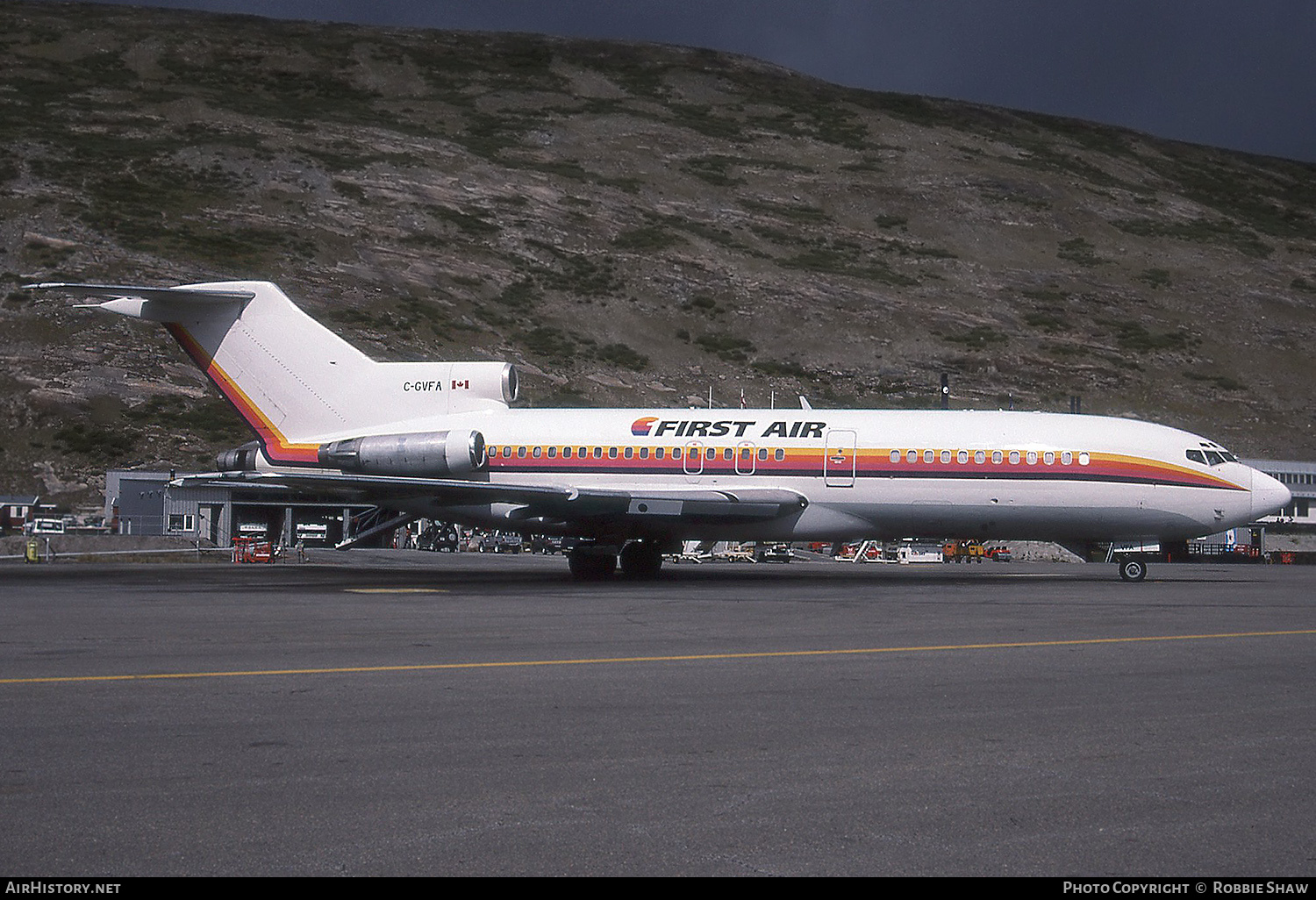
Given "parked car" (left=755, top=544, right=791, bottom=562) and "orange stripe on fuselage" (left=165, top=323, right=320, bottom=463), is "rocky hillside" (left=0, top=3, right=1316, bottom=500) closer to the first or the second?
"parked car" (left=755, top=544, right=791, bottom=562)

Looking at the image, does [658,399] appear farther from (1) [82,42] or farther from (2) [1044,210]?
(1) [82,42]

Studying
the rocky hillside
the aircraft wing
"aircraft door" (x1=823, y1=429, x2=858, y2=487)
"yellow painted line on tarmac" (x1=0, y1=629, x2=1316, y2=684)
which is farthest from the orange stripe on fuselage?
the rocky hillside

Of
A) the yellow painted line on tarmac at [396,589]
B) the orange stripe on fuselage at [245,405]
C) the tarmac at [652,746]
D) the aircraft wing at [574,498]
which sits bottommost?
the tarmac at [652,746]

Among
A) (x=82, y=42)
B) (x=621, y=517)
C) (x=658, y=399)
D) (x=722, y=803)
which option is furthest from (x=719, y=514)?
(x=82, y=42)

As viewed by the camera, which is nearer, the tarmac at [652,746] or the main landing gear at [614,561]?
the tarmac at [652,746]

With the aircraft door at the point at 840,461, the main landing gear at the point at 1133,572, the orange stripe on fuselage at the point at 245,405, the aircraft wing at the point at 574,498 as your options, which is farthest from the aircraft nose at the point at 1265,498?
the orange stripe on fuselage at the point at 245,405

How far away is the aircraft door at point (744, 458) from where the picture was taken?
28.7 meters

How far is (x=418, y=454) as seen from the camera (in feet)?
95.6

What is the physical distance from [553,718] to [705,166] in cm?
12751

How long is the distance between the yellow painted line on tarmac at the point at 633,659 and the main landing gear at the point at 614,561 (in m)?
15.4

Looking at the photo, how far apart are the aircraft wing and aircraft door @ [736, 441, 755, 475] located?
56 cm

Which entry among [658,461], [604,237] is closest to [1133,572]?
[658,461]

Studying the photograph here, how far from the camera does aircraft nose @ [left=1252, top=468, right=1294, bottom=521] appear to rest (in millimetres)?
27422

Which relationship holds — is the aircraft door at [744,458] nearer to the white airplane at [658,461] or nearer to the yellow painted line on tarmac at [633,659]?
the white airplane at [658,461]
